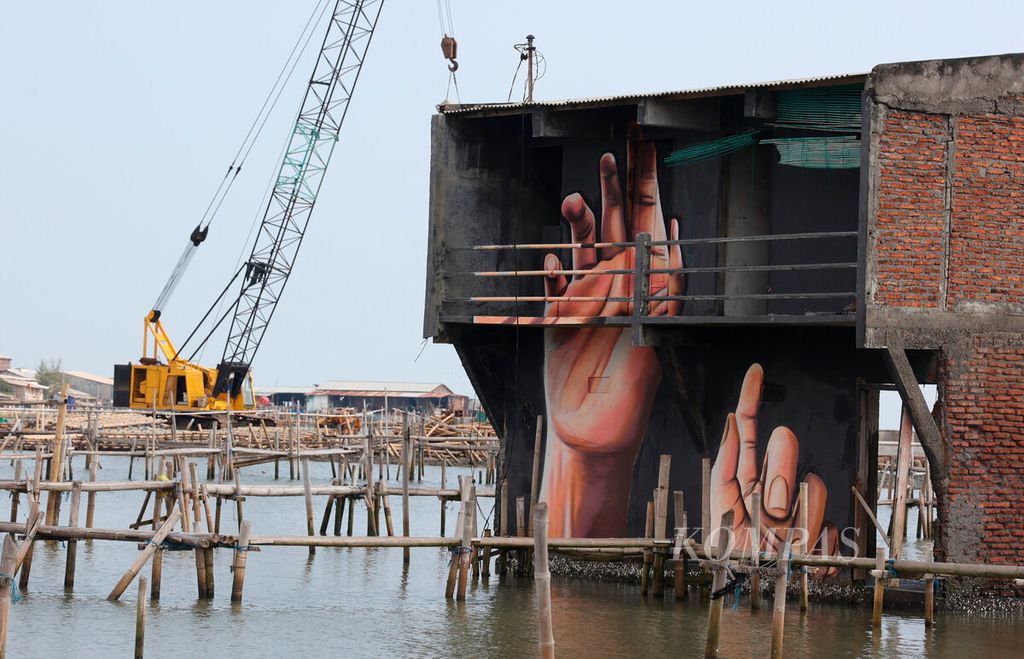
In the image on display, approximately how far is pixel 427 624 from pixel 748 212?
7.43 m

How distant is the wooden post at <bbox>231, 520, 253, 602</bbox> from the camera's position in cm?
2123

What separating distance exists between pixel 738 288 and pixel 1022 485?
4893 mm

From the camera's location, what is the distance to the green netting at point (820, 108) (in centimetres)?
2164

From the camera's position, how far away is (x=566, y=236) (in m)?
25.2

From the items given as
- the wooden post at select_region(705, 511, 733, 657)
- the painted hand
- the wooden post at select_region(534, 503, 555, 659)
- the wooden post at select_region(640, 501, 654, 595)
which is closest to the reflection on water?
the wooden post at select_region(640, 501, 654, 595)

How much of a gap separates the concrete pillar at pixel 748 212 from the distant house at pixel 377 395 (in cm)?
10710

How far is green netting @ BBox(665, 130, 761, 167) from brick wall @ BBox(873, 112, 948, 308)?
2.85 m

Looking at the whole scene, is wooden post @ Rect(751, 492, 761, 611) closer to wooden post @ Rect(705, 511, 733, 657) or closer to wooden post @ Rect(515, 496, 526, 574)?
wooden post @ Rect(705, 511, 733, 657)

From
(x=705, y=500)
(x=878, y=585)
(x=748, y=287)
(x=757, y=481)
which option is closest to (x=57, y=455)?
(x=705, y=500)

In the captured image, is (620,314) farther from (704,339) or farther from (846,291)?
(846,291)

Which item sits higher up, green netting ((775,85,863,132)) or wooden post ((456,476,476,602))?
green netting ((775,85,863,132))

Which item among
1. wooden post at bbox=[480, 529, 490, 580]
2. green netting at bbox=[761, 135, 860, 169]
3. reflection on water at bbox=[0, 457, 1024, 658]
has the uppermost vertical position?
green netting at bbox=[761, 135, 860, 169]

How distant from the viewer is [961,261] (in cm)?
2059

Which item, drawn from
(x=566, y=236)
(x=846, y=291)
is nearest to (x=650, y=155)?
(x=566, y=236)
